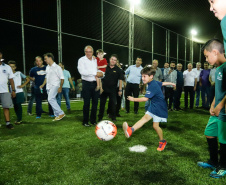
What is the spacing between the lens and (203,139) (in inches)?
148

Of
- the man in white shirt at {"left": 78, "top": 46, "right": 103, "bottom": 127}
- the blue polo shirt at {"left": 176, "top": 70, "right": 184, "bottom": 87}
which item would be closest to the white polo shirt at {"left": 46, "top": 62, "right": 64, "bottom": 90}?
the man in white shirt at {"left": 78, "top": 46, "right": 103, "bottom": 127}

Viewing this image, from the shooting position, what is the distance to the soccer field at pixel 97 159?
7.16 feet

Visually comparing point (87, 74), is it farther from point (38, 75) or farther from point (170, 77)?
point (170, 77)

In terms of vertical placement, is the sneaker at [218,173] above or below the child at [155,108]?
below

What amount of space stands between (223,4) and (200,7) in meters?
14.1

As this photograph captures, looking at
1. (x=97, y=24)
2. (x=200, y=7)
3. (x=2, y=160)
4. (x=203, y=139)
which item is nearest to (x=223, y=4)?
(x=203, y=139)

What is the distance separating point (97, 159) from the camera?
275cm

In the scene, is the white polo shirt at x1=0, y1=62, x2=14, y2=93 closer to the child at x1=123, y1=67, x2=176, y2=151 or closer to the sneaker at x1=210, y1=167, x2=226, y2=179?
the child at x1=123, y1=67, x2=176, y2=151

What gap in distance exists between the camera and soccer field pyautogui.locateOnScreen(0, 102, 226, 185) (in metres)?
2.18

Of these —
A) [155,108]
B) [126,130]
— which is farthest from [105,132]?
[155,108]

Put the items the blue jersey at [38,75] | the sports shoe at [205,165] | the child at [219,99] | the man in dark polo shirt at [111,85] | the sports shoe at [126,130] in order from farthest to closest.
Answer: the blue jersey at [38,75] → the man in dark polo shirt at [111,85] → the sports shoe at [126,130] → the sports shoe at [205,165] → the child at [219,99]

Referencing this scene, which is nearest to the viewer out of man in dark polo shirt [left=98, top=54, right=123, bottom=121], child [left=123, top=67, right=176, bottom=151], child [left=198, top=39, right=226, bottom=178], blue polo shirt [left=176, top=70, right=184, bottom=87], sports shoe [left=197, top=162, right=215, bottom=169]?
child [left=198, top=39, right=226, bottom=178]

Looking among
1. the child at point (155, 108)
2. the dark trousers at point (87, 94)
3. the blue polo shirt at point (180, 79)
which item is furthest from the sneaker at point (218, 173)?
the blue polo shirt at point (180, 79)

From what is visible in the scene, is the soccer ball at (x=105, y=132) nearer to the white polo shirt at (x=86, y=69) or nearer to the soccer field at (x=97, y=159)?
the soccer field at (x=97, y=159)
